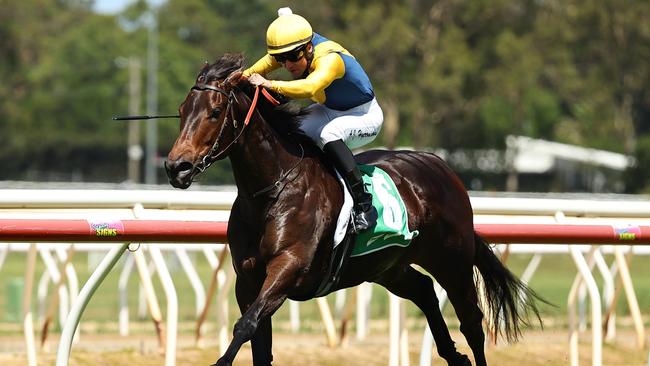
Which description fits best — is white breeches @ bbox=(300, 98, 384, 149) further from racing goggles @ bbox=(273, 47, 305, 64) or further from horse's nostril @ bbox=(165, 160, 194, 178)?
horse's nostril @ bbox=(165, 160, 194, 178)

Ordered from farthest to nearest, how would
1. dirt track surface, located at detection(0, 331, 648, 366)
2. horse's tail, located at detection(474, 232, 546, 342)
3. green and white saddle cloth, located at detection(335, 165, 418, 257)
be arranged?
dirt track surface, located at detection(0, 331, 648, 366), horse's tail, located at detection(474, 232, 546, 342), green and white saddle cloth, located at detection(335, 165, 418, 257)

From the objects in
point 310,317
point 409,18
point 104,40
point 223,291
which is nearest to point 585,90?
point 409,18

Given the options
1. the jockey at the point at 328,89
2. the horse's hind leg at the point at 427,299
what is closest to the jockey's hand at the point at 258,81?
the jockey at the point at 328,89

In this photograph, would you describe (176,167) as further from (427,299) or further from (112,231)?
(427,299)

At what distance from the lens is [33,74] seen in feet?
169

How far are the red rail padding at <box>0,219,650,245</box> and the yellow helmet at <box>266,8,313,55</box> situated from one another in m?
0.87

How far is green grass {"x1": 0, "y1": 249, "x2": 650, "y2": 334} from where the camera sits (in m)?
11.6

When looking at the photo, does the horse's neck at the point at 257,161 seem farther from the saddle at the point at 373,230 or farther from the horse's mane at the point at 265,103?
the saddle at the point at 373,230

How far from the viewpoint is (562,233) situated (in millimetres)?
6371

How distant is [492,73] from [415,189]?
3229cm

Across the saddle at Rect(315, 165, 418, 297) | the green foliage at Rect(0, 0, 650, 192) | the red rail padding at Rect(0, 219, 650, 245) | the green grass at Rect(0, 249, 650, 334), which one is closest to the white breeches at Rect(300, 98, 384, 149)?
the saddle at Rect(315, 165, 418, 297)

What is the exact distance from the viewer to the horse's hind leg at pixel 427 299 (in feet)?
21.0

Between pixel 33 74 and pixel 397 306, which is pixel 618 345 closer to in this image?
pixel 397 306

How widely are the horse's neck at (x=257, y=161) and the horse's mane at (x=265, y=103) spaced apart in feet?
0.39
